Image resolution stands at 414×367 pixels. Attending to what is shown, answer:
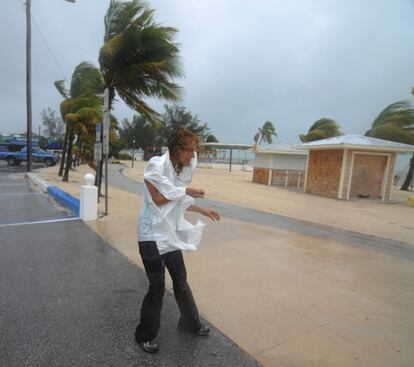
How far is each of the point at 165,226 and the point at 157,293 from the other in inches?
20.3

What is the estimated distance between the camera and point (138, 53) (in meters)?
7.83

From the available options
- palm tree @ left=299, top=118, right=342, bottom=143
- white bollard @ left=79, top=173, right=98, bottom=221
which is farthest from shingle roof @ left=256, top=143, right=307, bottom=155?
white bollard @ left=79, top=173, right=98, bottom=221

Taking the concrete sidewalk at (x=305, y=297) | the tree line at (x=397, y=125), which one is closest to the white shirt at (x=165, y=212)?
the concrete sidewalk at (x=305, y=297)

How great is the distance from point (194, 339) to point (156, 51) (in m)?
7.18

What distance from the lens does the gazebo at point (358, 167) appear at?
14720 millimetres

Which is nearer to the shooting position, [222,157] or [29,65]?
[29,65]

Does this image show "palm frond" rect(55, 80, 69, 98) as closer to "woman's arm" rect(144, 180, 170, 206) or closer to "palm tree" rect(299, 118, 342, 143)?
"woman's arm" rect(144, 180, 170, 206)

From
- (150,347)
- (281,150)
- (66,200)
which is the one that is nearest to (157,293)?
(150,347)

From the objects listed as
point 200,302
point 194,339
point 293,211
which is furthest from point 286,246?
point 293,211

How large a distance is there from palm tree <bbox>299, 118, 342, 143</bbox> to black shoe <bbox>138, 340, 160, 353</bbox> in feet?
93.1

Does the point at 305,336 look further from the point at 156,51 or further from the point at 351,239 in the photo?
the point at 156,51

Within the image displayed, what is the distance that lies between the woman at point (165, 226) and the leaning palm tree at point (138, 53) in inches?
241

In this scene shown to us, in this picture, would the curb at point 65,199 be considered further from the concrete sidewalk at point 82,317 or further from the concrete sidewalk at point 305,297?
the concrete sidewalk at point 82,317

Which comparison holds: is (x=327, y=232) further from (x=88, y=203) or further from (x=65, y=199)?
(x=65, y=199)
